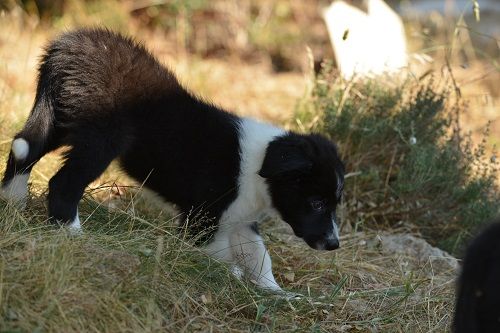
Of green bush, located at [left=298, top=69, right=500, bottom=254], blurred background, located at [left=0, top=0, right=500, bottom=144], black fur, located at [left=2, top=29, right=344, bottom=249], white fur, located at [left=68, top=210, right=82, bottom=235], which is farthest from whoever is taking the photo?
blurred background, located at [left=0, top=0, right=500, bottom=144]

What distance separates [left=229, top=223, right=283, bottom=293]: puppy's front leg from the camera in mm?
4477

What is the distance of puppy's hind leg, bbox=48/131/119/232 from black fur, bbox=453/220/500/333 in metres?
2.04

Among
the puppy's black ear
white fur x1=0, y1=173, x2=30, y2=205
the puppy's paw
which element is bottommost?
the puppy's paw

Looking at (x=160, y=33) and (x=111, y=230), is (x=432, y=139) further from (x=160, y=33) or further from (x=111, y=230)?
(x=160, y=33)

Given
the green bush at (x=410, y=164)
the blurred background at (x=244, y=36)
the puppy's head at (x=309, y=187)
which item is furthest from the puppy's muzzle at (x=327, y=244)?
the blurred background at (x=244, y=36)

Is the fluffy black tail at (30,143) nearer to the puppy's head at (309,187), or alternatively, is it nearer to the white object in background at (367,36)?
the puppy's head at (309,187)

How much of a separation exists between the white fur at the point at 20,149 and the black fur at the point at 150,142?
0.06 meters

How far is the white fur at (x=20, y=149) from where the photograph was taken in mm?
4328

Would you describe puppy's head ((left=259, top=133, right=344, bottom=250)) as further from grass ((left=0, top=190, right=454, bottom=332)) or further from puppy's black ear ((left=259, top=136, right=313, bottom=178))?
grass ((left=0, top=190, right=454, bottom=332))

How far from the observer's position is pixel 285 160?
173 inches

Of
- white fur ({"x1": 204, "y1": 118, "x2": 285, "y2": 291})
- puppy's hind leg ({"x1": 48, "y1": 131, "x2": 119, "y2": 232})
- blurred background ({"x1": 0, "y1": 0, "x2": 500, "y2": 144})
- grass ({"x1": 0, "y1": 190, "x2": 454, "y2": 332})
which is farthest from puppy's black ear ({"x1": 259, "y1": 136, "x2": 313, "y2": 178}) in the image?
blurred background ({"x1": 0, "y1": 0, "x2": 500, "y2": 144})

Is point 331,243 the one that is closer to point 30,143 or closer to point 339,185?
point 339,185

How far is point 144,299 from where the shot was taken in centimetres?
361

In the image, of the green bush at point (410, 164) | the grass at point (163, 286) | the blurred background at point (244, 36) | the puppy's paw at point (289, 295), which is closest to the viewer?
the grass at point (163, 286)
